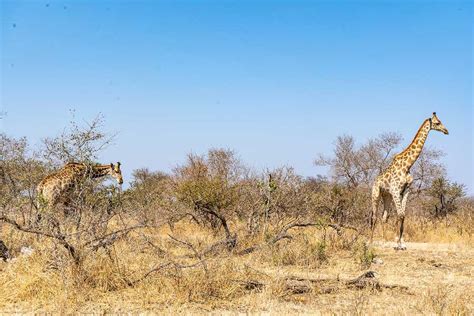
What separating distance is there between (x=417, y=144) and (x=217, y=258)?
6.98 metres

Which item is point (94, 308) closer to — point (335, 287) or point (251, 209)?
point (335, 287)

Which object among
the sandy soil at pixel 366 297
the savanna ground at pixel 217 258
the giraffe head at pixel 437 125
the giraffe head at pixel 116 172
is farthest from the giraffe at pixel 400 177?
the giraffe head at pixel 116 172

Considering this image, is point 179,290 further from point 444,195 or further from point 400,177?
point 444,195

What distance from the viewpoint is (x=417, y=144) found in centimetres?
1155

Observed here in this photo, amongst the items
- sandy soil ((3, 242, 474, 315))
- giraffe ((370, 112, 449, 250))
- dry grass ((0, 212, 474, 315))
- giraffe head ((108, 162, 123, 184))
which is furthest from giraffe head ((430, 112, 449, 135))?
giraffe head ((108, 162, 123, 184))

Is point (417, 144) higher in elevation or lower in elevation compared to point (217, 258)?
higher

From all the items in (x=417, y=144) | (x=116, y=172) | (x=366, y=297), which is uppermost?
(x=417, y=144)

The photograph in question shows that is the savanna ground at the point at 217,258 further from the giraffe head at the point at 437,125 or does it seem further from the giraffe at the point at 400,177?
the giraffe head at the point at 437,125

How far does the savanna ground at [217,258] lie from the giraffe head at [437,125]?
226 centimetres

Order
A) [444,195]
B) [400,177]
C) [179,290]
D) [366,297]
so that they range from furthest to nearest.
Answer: [444,195] → [400,177] → [366,297] → [179,290]

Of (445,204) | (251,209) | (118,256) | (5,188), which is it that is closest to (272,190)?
(251,209)

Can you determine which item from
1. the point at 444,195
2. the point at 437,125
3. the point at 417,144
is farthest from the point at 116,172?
the point at 444,195

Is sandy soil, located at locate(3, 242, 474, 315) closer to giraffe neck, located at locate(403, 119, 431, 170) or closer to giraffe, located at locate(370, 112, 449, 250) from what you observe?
giraffe, located at locate(370, 112, 449, 250)

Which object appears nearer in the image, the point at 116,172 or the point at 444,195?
the point at 116,172
